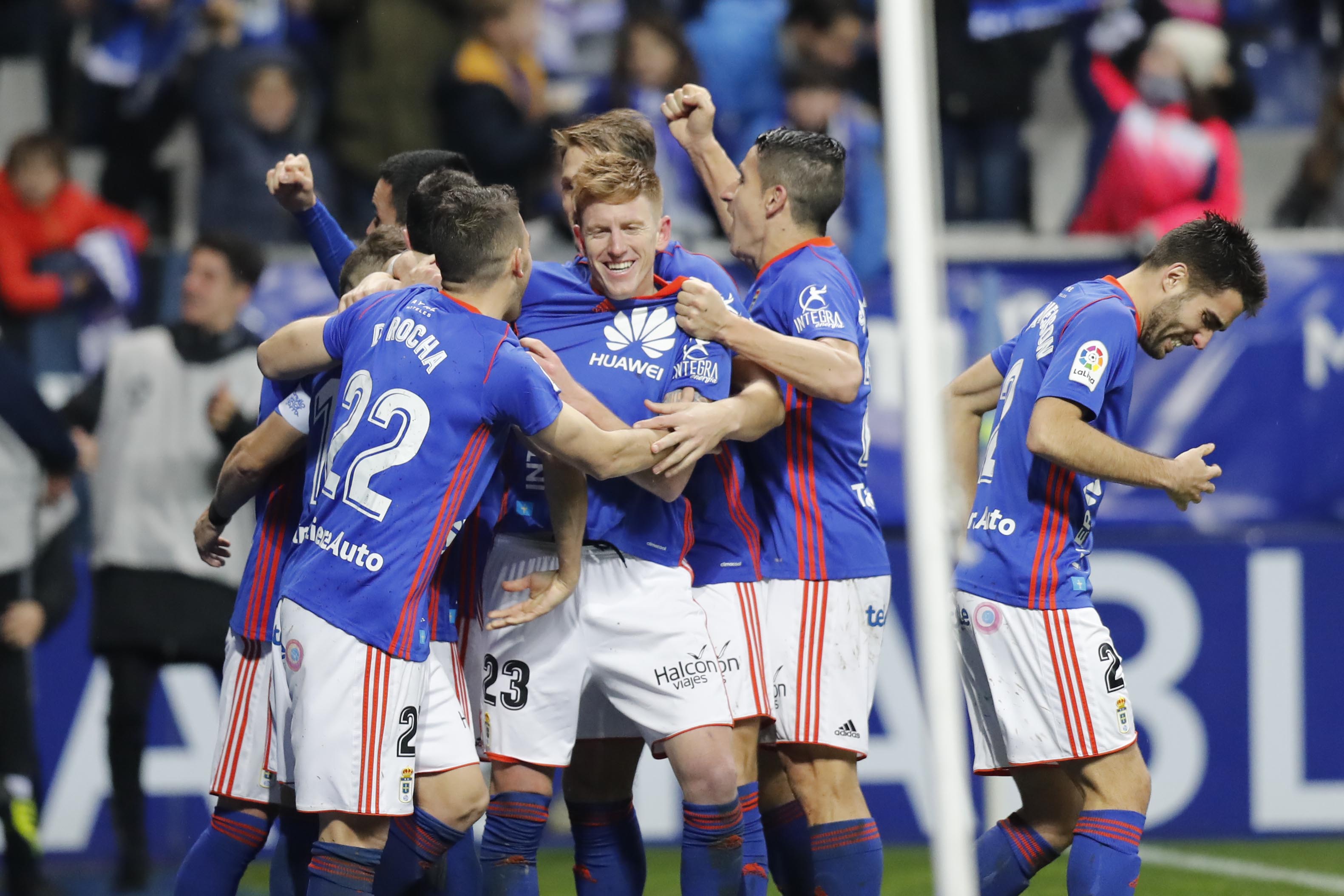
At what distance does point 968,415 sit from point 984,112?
15.2 ft

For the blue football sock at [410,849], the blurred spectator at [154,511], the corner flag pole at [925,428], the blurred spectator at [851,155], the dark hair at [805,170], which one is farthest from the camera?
the blurred spectator at [851,155]

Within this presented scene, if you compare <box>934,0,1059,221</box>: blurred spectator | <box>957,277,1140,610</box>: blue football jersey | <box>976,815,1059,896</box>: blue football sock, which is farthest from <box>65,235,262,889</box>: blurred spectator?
<box>934,0,1059,221</box>: blurred spectator

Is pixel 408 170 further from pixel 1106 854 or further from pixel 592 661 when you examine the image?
pixel 1106 854

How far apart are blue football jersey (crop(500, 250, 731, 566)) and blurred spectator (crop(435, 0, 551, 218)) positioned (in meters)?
4.09

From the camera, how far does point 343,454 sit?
161 inches

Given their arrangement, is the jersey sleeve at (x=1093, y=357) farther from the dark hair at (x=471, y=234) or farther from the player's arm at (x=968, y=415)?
the dark hair at (x=471, y=234)

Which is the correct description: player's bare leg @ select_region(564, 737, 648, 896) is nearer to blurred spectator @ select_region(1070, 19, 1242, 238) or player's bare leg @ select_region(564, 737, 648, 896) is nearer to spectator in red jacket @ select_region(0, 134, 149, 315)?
spectator in red jacket @ select_region(0, 134, 149, 315)

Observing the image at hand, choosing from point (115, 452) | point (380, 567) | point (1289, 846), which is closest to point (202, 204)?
point (115, 452)

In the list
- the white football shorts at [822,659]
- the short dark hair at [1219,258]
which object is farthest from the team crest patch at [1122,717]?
the short dark hair at [1219,258]

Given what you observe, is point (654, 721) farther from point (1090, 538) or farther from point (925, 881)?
point (925, 881)

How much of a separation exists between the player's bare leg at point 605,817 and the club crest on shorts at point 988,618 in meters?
1.02

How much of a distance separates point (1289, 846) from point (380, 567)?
5165mm

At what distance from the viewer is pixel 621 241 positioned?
4.41m

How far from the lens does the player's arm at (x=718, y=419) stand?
14.1 ft
